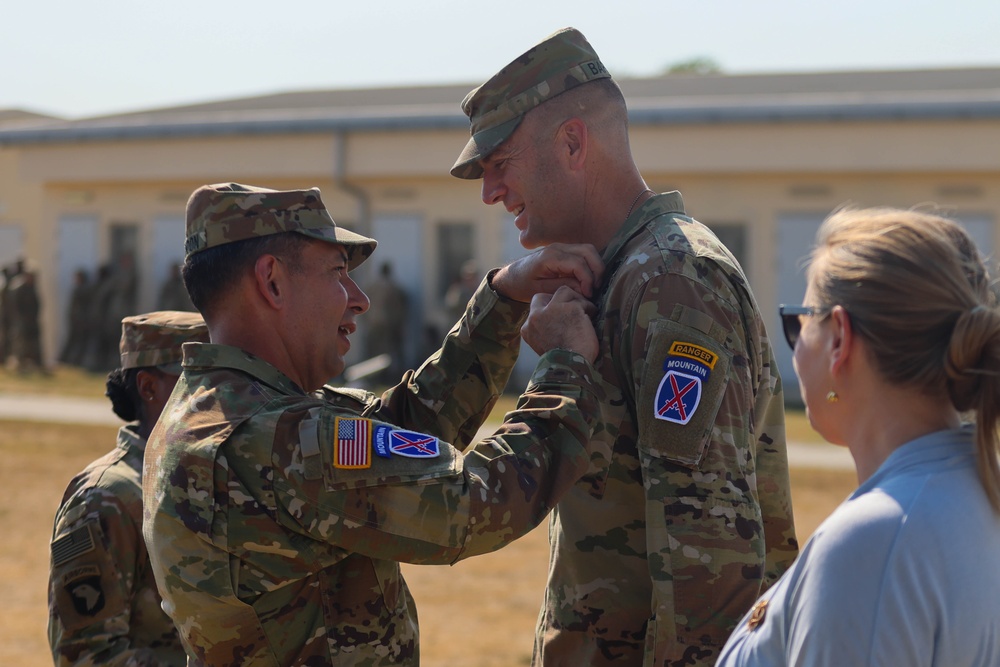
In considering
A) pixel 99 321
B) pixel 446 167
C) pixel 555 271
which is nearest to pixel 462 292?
pixel 446 167

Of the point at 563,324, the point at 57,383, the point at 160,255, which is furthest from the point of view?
the point at 160,255

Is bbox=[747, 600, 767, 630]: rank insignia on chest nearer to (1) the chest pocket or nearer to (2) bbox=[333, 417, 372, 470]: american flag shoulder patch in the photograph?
(1) the chest pocket

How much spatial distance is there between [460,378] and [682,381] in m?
0.91

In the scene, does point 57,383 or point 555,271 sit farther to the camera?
point 57,383

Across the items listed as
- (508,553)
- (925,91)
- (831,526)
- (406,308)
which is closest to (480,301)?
(831,526)

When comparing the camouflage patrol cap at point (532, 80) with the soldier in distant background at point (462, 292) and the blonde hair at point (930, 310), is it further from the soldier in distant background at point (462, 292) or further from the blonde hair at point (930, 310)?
the soldier in distant background at point (462, 292)

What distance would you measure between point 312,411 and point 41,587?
19.6 ft

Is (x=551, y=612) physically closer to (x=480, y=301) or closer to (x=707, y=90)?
(x=480, y=301)

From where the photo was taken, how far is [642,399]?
2.61m

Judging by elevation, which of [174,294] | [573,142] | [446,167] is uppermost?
[573,142]

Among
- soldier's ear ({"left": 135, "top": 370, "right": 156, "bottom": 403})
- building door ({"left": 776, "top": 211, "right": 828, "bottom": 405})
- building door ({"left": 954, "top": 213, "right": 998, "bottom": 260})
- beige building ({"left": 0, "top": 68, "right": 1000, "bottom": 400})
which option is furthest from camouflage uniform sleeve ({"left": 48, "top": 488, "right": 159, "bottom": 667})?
building door ({"left": 954, "top": 213, "right": 998, "bottom": 260})

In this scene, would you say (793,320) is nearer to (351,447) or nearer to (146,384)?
(351,447)

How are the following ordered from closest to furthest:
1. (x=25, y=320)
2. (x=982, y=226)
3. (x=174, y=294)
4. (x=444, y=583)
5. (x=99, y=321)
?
(x=444, y=583), (x=982, y=226), (x=174, y=294), (x=25, y=320), (x=99, y=321)

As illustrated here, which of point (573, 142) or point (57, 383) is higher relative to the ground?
point (573, 142)
